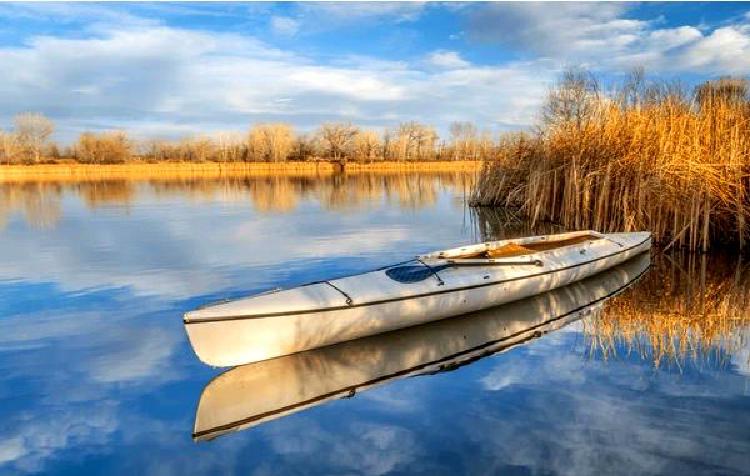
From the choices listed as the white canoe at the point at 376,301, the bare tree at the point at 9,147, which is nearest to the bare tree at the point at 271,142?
the bare tree at the point at 9,147

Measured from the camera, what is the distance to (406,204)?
997 inches

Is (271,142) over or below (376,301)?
over

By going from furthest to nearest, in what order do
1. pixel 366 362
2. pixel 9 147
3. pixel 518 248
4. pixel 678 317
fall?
pixel 9 147, pixel 518 248, pixel 678 317, pixel 366 362

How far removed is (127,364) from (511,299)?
525 cm

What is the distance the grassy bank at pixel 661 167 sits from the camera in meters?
11.1

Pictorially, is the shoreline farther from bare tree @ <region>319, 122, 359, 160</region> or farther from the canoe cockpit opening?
the canoe cockpit opening

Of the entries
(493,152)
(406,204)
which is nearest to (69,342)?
(493,152)

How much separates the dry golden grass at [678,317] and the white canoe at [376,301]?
1.07 metres

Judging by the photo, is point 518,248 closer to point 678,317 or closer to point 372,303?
point 678,317

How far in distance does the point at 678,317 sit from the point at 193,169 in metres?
63.3

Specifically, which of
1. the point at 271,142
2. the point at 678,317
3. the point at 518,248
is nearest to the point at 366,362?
the point at 518,248

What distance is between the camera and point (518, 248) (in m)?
9.25

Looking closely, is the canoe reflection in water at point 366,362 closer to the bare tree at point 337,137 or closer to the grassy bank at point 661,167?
the grassy bank at point 661,167

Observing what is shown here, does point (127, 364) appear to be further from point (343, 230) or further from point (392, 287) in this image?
point (343, 230)
